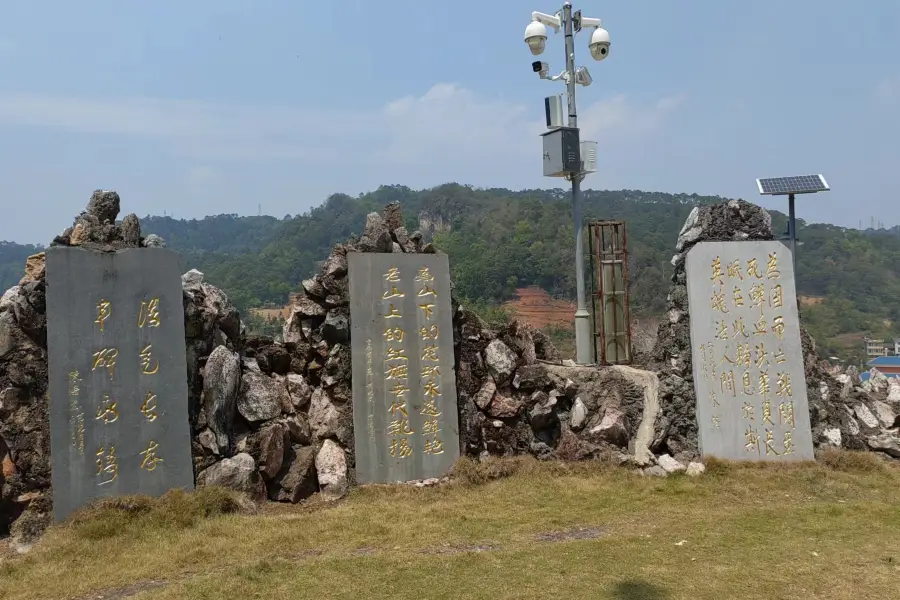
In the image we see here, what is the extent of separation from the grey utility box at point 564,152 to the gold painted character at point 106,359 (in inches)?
216

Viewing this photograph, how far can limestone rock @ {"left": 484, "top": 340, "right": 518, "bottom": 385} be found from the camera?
7816mm

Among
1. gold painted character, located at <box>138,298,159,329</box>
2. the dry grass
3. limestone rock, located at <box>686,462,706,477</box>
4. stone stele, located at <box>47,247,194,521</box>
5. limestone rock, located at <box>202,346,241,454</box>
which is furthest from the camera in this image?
limestone rock, located at <box>686,462,706,477</box>

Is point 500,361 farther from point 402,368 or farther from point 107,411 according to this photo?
point 107,411

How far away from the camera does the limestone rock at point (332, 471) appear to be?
6.66m

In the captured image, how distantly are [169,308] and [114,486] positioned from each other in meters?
1.59

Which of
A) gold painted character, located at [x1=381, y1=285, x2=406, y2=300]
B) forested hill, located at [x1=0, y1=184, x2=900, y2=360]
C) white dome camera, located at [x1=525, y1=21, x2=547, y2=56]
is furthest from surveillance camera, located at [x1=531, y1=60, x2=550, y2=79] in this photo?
forested hill, located at [x1=0, y1=184, x2=900, y2=360]

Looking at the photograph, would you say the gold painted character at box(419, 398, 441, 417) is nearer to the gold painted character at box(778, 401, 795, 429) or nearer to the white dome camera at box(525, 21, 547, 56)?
the gold painted character at box(778, 401, 795, 429)

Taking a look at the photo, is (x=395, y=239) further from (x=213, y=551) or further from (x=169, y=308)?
(x=213, y=551)

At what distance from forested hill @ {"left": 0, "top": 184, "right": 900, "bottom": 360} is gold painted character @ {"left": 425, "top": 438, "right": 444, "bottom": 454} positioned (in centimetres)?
2288

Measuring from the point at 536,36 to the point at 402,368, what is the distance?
4510 mm

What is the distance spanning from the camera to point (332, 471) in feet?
22.2

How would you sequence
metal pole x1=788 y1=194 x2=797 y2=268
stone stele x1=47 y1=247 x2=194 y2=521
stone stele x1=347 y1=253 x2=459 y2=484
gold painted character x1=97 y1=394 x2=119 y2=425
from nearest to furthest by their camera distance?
stone stele x1=47 y1=247 x2=194 y2=521, gold painted character x1=97 y1=394 x2=119 y2=425, stone stele x1=347 y1=253 x2=459 y2=484, metal pole x1=788 y1=194 x2=797 y2=268

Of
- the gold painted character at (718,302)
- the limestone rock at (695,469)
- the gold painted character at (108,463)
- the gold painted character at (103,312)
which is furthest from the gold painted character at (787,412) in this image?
the gold painted character at (103,312)

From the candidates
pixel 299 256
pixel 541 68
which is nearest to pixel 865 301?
pixel 299 256
